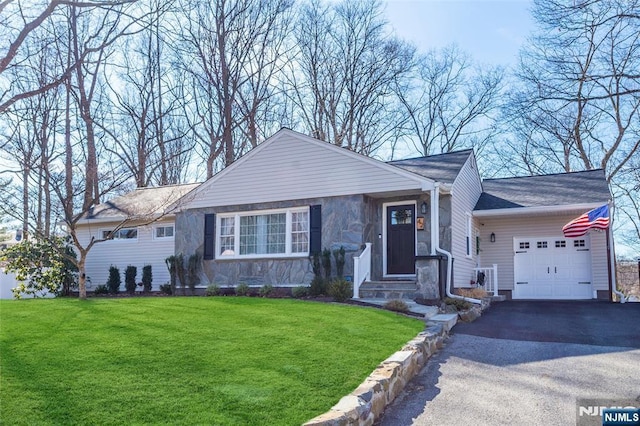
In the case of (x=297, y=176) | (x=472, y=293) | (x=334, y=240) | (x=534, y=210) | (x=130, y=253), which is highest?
(x=297, y=176)

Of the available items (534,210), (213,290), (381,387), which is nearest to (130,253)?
(213,290)

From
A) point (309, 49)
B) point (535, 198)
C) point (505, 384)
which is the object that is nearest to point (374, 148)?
point (309, 49)

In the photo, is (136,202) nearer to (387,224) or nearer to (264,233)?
(264,233)

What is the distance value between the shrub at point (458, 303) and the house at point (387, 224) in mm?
508

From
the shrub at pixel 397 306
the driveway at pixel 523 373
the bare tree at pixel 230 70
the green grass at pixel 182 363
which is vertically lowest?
the driveway at pixel 523 373

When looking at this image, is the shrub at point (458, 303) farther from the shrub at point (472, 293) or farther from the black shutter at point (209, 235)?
the black shutter at point (209, 235)

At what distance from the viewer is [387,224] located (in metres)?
13.2

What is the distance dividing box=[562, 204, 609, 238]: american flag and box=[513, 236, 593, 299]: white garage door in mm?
2017

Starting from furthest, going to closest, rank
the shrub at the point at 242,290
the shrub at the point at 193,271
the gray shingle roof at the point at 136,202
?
the gray shingle roof at the point at 136,202 < the shrub at the point at 193,271 < the shrub at the point at 242,290

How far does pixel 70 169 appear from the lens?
810 inches

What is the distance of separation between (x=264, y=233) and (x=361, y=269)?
3041 mm

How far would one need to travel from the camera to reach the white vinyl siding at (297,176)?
12.5 meters

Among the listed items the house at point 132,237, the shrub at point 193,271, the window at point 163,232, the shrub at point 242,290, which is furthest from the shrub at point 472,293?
the window at point 163,232

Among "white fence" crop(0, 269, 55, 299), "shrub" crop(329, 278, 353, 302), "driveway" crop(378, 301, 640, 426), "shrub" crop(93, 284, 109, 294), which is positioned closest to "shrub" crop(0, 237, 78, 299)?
"white fence" crop(0, 269, 55, 299)
